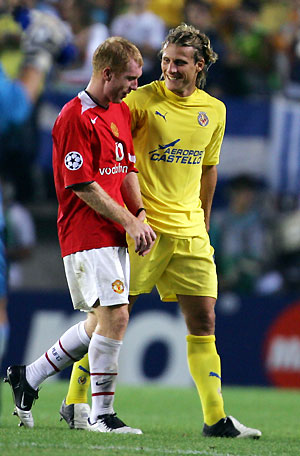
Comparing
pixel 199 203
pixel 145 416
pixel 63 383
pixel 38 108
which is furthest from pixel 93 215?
pixel 38 108

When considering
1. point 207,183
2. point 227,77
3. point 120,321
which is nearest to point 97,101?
point 207,183

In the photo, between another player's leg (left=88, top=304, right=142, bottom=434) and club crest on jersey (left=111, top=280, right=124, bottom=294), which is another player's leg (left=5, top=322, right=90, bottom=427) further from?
club crest on jersey (left=111, top=280, right=124, bottom=294)

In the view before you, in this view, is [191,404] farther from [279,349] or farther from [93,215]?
[93,215]

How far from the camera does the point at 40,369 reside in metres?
5.07

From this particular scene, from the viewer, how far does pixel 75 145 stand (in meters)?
4.68

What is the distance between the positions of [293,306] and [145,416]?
374 cm

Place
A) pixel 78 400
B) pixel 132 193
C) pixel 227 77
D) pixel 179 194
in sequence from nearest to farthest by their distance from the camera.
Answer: pixel 132 193
pixel 78 400
pixel 179 194
pixel 227 77

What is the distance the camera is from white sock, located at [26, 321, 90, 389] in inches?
197

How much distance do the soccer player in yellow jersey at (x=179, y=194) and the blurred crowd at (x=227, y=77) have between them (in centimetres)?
453

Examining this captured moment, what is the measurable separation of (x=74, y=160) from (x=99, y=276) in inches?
23.8

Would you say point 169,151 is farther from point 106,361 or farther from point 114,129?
point 106,361

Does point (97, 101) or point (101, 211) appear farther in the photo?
point (97, 101)

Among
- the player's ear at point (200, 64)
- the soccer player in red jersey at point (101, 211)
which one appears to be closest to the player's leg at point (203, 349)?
the soccer player in red jersey at point (101, 211)

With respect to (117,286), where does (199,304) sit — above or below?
below
